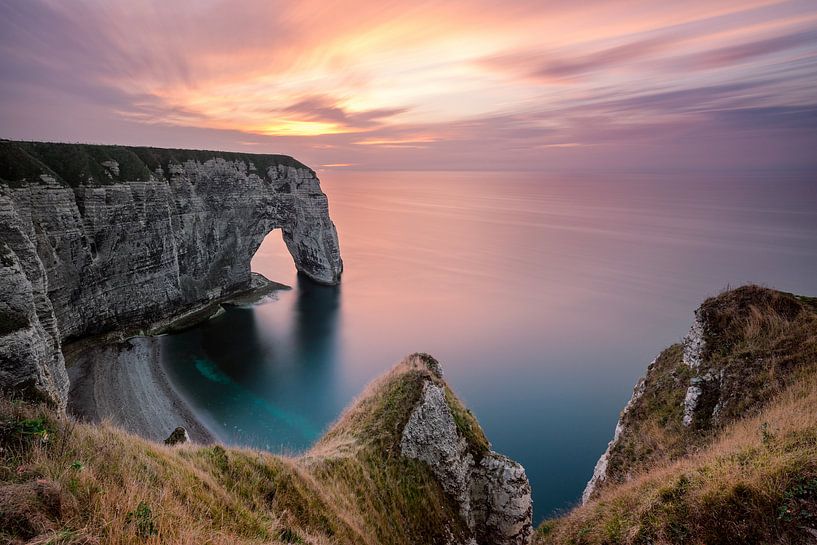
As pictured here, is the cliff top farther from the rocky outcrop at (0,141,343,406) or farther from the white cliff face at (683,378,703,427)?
the white cliff face at (683,378,703,427)

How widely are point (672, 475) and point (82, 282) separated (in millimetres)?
50623

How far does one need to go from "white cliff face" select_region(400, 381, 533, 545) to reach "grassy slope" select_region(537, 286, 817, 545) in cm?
249

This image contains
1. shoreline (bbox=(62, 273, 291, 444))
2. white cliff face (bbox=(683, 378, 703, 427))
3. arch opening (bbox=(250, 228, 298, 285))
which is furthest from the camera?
arch opening (bbox=(250, 228, 298, 285))

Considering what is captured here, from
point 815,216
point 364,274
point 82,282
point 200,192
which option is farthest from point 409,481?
point 815,216

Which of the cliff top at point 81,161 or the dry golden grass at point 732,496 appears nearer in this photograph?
the dry golden grass at point 732,496

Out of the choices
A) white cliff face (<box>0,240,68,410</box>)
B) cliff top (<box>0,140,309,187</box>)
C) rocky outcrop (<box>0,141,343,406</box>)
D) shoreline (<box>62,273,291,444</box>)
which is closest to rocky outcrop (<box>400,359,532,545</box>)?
shoreline (<box>62,273,291,444</box>)

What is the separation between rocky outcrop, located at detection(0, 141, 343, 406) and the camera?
2556 centimetres

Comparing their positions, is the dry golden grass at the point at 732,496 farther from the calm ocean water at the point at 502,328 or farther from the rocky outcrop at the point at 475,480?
the calm ocean water at the point at 502,328

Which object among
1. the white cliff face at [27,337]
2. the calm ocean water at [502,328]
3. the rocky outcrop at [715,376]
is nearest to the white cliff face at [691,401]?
the rocky outcrop at [715,376]

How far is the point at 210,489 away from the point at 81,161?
48.4m

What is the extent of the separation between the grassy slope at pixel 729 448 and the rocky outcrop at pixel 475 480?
2.47 metres

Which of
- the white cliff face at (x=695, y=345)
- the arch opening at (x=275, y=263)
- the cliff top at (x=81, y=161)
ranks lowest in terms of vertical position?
the arch opening at (x=275, y=263)

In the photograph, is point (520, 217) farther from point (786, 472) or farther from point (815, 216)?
point (786, 472)

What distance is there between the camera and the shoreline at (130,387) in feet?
97.4
